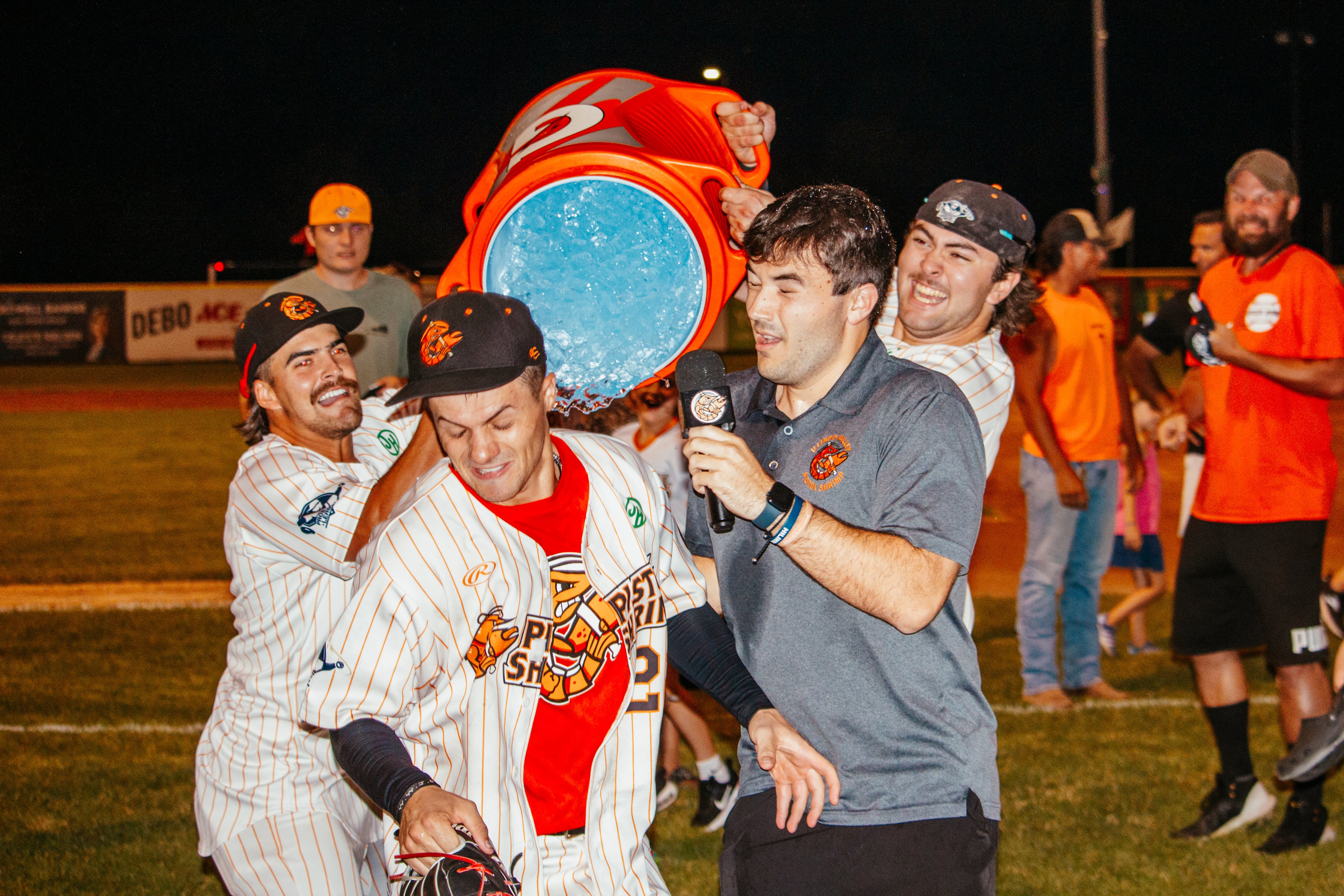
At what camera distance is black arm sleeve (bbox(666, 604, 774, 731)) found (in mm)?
2566

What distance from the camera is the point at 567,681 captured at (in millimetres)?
2559

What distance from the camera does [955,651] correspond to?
2.52 metres

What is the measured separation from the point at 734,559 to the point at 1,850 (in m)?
4.25

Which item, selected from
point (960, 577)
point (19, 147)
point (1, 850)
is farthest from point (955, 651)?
point (19, 147)

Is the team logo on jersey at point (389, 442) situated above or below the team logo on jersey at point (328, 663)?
above

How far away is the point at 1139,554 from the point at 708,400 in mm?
6392

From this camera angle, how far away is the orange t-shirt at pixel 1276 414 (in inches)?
195

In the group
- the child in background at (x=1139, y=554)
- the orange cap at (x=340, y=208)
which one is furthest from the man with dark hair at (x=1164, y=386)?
the orange cap at (x=340, y=208)

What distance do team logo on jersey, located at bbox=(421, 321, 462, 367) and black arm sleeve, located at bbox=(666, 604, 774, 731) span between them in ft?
2.79

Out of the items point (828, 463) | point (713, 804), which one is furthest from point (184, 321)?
point (828, 463)

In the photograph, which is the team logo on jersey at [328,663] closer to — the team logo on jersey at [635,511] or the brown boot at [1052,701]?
the team logo on jersey at [635,511]

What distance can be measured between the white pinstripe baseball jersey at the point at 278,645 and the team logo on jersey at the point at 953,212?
181cm

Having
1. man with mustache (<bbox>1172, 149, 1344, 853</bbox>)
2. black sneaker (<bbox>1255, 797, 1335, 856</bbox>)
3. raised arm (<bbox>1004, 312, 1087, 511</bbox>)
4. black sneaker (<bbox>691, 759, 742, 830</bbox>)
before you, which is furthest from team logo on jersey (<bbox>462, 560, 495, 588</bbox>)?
raised arm (<bbox>1004, 312, 1087, 511</bbox>)

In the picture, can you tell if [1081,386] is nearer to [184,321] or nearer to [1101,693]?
[1101,693]
